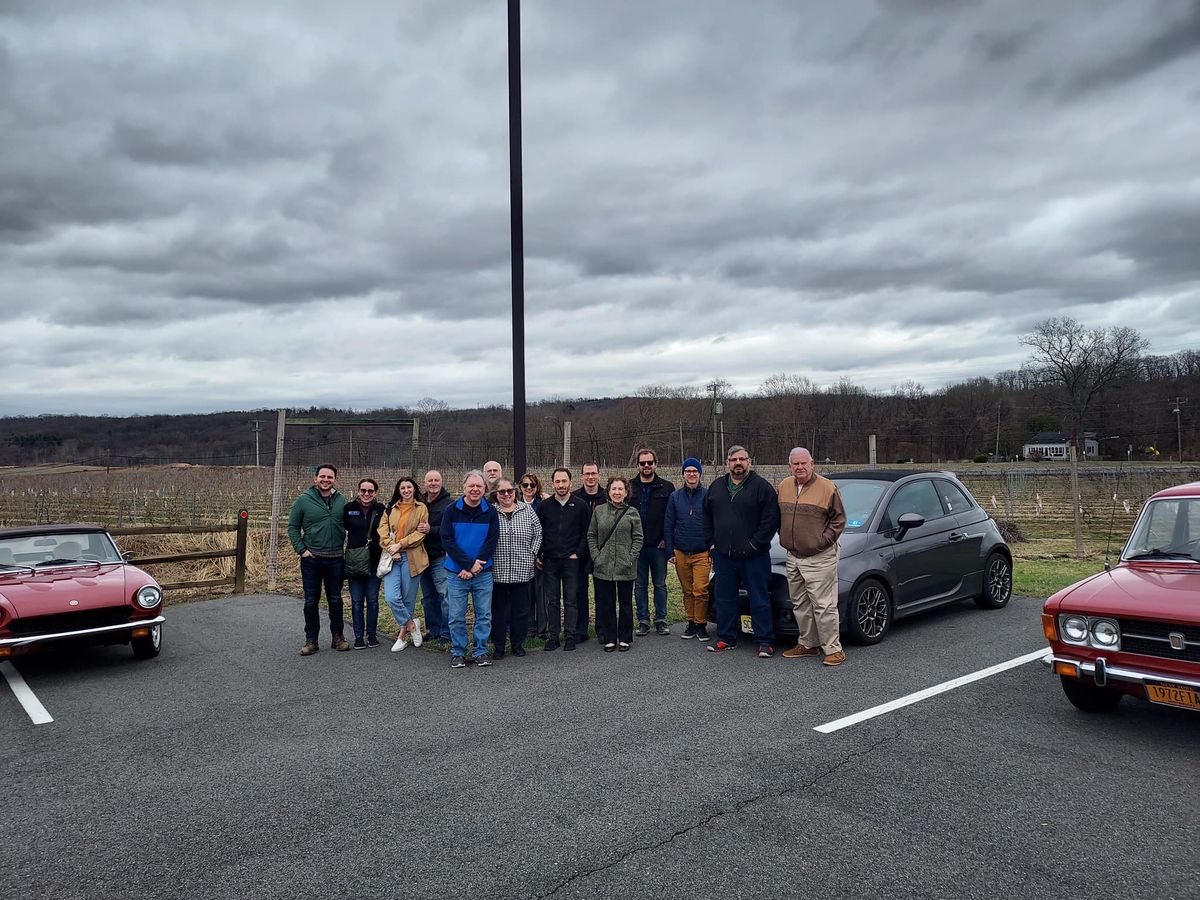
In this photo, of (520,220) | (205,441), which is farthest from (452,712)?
(205,441)

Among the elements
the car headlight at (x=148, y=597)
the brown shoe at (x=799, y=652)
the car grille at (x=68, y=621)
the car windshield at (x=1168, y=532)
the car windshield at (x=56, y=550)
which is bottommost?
the brown shoe at (x=799, y=652)

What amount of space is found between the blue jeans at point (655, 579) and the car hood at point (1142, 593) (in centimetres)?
410

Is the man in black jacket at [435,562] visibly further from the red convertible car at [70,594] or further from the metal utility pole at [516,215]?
the red convertible car at [70,594]

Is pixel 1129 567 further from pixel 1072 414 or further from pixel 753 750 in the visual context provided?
pixel 1072 414

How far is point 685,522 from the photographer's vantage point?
8.49 metres

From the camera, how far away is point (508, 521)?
7.98 meters

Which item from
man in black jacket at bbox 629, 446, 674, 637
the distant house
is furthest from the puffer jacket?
the distant house

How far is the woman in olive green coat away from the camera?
820cm

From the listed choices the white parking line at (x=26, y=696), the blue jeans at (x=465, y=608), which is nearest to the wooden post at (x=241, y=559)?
the white parking line at (x=26, y=696)

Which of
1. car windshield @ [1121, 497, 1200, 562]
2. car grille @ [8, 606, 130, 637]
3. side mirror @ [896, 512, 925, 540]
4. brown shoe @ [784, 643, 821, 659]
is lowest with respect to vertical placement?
brown shoe @ [784, 643, 821, 659]

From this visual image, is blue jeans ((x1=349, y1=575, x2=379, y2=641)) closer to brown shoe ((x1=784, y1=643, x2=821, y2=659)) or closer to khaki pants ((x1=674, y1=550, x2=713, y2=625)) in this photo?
khaki pants ((x1=674, y1=550, x2=713, y2=625))

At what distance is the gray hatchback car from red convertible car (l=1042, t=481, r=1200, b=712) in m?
2.38

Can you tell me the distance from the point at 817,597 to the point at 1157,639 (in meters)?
2.86

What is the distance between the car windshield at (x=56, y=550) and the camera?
8.68m
